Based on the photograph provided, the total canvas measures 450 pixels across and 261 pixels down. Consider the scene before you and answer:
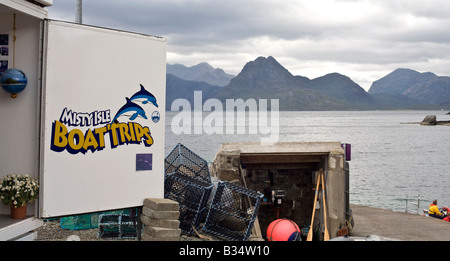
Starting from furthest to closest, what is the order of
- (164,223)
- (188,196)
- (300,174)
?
(300,174)
(188,196)
(164,223)

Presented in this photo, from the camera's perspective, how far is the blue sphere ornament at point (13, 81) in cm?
907

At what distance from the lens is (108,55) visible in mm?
10477

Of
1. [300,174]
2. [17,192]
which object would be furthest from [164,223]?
[300,174]

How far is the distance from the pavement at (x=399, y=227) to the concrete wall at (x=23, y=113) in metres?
13.9

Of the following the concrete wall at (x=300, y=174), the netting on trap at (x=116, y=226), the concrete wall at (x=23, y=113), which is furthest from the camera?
the concrete wall at (x=300, y=174)

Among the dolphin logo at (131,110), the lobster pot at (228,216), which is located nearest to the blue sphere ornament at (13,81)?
the dolphin logo at (131,110)

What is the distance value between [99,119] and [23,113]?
152cm

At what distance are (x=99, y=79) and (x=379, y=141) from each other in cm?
13067

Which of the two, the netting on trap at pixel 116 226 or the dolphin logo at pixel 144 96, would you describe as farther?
the netting on trap at pixel 116 226

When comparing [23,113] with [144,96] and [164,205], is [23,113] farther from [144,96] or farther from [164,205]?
[164,205]

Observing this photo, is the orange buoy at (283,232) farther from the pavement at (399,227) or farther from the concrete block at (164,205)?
the concrete block at (164,205)

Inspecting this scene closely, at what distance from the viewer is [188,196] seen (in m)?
12.9

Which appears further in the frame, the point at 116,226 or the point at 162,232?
the point at 116,226

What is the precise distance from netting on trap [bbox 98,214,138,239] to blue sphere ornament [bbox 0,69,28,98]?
488cm
